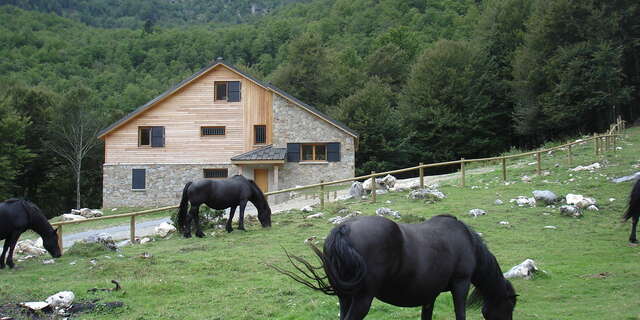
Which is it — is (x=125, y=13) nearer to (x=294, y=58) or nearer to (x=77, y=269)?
(x=294, y=58)

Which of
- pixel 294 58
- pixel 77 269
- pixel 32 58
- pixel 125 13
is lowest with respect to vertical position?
pixel 77 269

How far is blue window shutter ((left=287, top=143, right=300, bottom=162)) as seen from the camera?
30922 millimetres

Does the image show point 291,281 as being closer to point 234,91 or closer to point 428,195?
point 428,195

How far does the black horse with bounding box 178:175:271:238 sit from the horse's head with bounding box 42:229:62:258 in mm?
3325

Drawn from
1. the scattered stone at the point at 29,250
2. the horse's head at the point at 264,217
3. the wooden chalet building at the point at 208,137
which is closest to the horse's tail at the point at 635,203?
the horse's head at the point at 264,217

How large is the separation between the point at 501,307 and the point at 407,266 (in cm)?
146

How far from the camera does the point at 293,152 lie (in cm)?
3094

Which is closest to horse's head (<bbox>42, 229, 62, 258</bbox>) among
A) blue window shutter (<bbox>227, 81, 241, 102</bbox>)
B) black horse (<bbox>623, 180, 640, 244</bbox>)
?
black horse (<bbox>623, 180, 640, 244</bbox>)

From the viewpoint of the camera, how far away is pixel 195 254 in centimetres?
1155

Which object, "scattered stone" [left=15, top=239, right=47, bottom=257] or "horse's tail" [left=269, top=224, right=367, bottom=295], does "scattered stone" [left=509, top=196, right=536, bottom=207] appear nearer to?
"horse's tail" [left=269, top=224, right=367, bottom=295]

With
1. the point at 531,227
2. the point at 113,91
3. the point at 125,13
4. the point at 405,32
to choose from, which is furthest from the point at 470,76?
the point at 125,13

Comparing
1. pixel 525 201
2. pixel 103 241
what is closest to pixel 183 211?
pixel 103 241

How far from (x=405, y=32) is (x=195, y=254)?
53866 millimetres

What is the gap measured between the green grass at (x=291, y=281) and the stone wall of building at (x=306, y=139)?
13.4 meters
